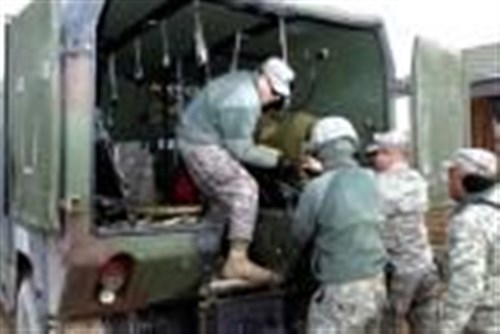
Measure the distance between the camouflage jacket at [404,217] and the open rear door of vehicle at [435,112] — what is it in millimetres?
311

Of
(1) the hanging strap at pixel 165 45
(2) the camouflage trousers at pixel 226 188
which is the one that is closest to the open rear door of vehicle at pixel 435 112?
(2) the camouflage trousers at pixel 226 188

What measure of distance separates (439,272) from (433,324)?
319 millimetres

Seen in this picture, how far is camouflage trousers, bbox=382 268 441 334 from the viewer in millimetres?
5566

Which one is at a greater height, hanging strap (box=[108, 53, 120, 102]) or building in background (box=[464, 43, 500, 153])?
hanging strap (box=[108, 53, 120, 102])

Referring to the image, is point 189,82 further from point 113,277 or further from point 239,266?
point 113,277

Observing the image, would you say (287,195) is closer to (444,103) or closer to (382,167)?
(382,167)

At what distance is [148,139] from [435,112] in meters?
2.18

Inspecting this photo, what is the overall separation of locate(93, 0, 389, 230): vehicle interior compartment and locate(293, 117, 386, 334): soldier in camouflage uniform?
1.84 feet

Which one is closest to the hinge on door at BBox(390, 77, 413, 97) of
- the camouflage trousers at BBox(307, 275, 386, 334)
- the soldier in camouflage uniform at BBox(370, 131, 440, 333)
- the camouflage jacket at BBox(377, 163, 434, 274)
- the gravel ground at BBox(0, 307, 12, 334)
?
the soldier in camouflage uniform at BBox(370, 131, 440, 333)

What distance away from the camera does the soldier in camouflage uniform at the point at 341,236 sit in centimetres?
482

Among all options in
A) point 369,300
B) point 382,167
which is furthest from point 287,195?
point 369,300

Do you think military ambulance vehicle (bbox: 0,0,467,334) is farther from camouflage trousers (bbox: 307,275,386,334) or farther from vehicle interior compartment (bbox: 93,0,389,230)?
camouflage trousers (bbox: 307,275,386,334)

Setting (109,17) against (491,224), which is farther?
(109,17)

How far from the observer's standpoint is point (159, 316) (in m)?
5.09
